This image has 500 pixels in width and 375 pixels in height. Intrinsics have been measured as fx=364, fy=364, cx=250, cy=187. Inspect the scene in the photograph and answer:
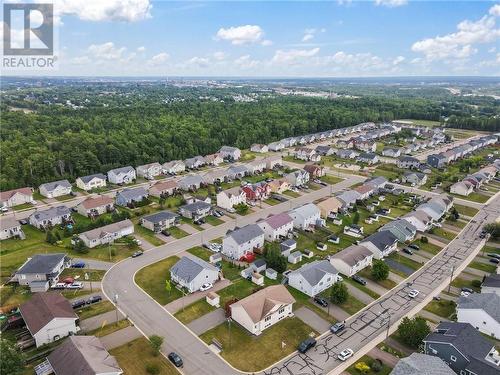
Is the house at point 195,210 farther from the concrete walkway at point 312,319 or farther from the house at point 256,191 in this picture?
the concrete walkway at point 312,319

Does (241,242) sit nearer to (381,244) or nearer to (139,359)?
(381,244)

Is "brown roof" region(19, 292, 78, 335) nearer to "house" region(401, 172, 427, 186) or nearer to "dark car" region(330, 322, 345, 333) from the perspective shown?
"dark car" region(330, 322, 345, 333)

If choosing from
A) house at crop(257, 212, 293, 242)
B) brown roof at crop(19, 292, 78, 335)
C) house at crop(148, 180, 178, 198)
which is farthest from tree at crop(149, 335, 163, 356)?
house at crop(148, 180, 178, 198)

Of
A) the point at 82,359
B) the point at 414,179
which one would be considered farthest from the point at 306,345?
the point at 414,179

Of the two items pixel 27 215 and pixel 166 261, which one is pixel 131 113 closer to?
pixel 27 215

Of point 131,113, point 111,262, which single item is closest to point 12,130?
point 131,113
